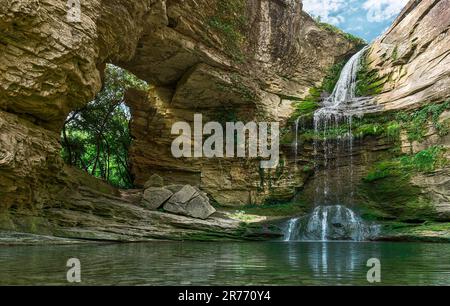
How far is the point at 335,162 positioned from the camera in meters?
17.9

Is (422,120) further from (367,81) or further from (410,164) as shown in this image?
(367,81)

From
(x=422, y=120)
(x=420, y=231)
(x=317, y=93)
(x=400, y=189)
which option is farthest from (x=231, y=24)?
(x=420, y=231)

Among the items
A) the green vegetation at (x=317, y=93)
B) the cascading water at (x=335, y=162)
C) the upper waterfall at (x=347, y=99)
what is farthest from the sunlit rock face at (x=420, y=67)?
the green vegetation at (x=317, y=93)

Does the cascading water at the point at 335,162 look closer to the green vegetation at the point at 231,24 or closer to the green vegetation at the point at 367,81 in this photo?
the green vegetation at the point at 367,81

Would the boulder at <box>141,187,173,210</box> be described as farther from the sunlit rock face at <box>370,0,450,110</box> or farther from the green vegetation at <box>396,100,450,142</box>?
the sunlit rock face at <box>370,0,450,110</box>

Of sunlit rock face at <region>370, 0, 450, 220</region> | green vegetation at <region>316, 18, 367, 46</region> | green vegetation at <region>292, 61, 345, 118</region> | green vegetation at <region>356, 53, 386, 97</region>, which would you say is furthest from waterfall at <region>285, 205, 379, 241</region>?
green vegetation at <region>316, 18, 367, 46</region>

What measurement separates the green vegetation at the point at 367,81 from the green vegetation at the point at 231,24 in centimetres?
668

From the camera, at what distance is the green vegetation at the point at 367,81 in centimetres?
1911

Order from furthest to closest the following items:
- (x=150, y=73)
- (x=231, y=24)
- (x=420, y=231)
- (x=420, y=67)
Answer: (x=150, y=73) → (x=231, y=24) → (x=420, y=67) → (x=420, y=231)

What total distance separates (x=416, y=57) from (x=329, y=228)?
955cm

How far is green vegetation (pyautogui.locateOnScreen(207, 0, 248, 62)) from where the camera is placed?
16656mm

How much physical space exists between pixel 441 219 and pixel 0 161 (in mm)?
14339

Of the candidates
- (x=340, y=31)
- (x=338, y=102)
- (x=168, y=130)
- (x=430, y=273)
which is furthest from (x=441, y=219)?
(x=340, y=31)

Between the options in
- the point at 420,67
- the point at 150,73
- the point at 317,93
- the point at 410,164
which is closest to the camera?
the point at 410,164
